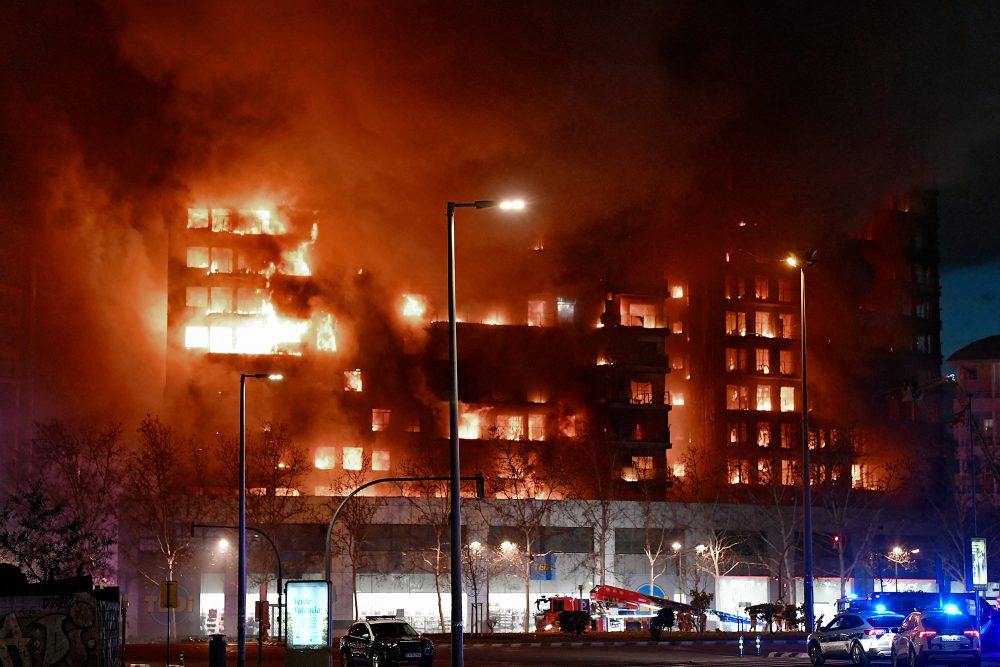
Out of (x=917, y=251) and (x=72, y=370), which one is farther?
(x=917, y=251)

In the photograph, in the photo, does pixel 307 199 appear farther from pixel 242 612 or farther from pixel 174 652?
pixel 242 612

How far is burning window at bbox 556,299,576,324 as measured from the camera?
119 m

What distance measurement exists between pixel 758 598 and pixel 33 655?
251 feet

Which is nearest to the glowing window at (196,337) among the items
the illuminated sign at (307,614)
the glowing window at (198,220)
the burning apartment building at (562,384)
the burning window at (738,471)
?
the burning apartment building at (562,384)

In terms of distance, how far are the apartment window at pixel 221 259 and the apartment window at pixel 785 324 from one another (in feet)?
188

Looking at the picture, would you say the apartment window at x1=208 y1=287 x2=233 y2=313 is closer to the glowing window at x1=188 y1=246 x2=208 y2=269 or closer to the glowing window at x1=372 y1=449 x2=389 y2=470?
the glowing window at x1=188 y1=246 x2=208 y2=269

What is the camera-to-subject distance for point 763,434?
5276 inches

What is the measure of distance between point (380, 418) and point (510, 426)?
1126cm

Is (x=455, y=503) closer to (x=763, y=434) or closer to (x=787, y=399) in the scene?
(x=763, y=434)

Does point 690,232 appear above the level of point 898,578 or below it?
above

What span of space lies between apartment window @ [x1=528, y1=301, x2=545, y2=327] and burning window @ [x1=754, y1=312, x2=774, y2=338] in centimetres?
3017

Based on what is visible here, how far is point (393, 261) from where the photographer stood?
346 ft

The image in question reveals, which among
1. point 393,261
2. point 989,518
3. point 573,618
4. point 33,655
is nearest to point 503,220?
point 393,261

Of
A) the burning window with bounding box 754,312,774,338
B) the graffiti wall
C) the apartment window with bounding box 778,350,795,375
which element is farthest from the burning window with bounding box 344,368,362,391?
the graffiti wall
